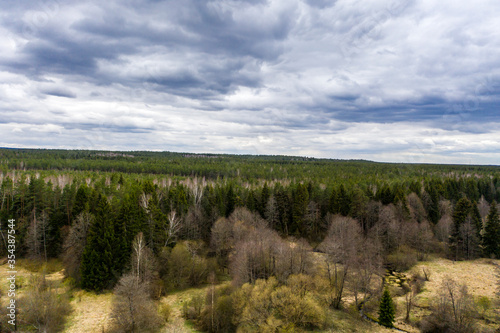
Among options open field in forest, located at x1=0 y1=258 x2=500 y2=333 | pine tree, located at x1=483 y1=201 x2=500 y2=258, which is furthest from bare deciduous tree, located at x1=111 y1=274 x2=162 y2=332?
pine tree, located at x1=483 y1=201 x2=500 y2=258

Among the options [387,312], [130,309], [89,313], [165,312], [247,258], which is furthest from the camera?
[247,258]

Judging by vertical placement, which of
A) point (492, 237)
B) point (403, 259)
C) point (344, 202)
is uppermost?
point (344, 202)

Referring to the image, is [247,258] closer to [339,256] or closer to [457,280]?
[339,256]

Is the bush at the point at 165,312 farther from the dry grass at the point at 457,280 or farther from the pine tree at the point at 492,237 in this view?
the pine tree at the point at 492,237

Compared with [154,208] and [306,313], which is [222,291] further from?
[154,208]

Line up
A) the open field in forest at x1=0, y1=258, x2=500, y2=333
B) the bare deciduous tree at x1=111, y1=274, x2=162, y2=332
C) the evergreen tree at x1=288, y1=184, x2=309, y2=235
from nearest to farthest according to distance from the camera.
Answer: the bare deciduous tree at x1=111, y1=274, x2=162, y2=332 → the open field in forest at x1=0, y1=258, x2=500, y2=333 → the evergreen tree at x1=288, y1=184, x2=309, y2=235

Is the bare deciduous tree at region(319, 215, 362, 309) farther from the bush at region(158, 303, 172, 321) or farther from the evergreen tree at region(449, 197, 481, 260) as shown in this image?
the evergreen tree at region(449, 197, 481, 260)

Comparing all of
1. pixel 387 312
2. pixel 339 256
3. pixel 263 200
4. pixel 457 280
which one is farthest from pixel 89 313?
pixel 457 280
